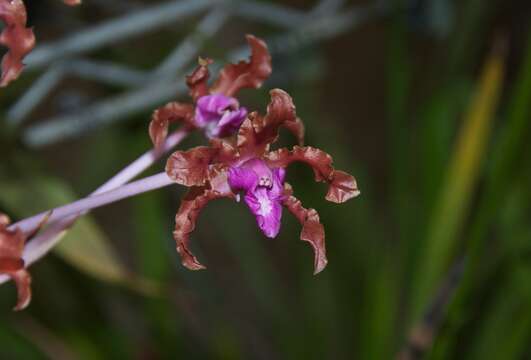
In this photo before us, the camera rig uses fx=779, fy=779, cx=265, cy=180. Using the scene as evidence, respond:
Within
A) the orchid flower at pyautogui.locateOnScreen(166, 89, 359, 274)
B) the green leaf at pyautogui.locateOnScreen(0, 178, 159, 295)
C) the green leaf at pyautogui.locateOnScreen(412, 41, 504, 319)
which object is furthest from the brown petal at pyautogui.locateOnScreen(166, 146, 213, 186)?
the green leaf at pyautogui.locateOnScreen(412, 41, 504, 319)

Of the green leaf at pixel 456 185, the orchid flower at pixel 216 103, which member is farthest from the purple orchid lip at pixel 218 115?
the green leaf at pixel 456 185

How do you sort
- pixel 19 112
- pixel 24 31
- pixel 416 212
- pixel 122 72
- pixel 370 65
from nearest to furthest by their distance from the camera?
pixel 24 31 < pixel 19 112 < pixel 122 72 < pixel 416 212 < pixel 370 65

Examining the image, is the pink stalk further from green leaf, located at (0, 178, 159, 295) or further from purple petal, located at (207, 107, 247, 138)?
green leaf, located at (0, 178, 159, 295)

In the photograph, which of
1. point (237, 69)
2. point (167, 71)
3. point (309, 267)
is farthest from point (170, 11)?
point (309, 267)

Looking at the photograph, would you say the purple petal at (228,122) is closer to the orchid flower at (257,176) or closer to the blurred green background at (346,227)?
the orchid flower at (257,176)

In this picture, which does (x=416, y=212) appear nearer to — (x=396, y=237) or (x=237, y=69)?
(x=396, y=237)

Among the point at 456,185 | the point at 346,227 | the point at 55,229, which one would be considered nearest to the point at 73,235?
the point at 55,229

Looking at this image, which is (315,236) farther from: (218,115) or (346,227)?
(346,227)
